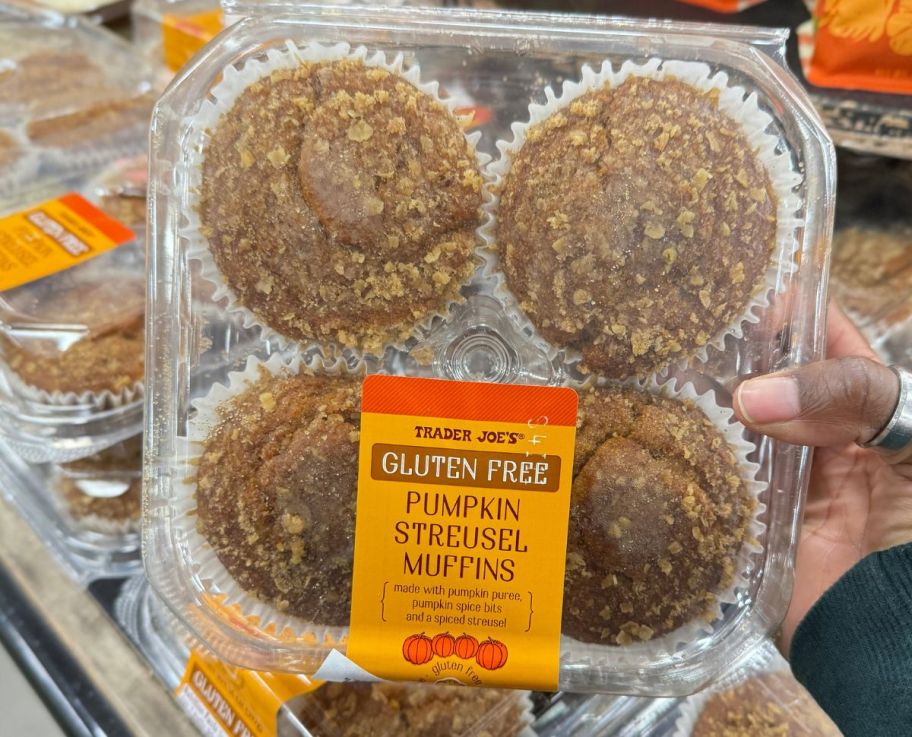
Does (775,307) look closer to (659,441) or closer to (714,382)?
(714,382)

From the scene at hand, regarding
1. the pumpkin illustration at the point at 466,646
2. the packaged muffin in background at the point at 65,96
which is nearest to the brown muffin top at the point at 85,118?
the packaged muffin in background at the point at 65,96

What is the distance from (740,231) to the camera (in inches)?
42.1

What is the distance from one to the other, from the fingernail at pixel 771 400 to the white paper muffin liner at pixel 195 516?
0.64 m

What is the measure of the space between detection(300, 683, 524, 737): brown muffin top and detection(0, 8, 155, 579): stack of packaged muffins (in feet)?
2.09

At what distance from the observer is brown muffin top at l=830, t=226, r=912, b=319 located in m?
2.05

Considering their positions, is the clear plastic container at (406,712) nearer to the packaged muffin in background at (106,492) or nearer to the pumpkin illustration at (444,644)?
the pumpkin illustration at (444,644)

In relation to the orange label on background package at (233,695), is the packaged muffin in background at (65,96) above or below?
above

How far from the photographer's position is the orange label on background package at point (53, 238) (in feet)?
5.23

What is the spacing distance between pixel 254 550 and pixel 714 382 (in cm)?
80

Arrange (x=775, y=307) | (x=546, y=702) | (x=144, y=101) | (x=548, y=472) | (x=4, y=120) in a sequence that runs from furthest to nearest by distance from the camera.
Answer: (x=144, y=101) → (x=4, y=120) → (x=546, y=702) → (x=775, y=307) → (x=548, y=472)

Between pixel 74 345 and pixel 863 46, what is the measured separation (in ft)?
6.87

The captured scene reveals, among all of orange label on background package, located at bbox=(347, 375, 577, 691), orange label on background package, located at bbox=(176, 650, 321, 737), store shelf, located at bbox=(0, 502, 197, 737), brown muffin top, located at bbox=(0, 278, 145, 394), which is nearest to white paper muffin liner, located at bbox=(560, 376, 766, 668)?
orange label on background package, located at bbox=(347, 375, 577, 691)

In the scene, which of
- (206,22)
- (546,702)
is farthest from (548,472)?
(206,22)

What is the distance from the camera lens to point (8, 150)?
1972 millimetres
